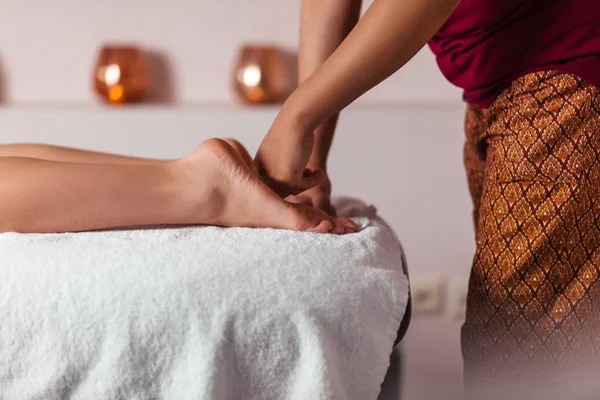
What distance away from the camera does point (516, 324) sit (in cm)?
105

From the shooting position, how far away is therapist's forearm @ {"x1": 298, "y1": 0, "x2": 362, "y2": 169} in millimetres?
1309

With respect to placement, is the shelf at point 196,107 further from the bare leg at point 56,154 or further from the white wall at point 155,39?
the bare leg at point 56,154

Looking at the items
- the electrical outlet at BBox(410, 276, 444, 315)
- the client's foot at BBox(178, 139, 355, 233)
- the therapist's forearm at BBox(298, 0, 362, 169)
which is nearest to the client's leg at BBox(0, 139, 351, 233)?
the client's foot at BBox(178, 139, 355, 233)

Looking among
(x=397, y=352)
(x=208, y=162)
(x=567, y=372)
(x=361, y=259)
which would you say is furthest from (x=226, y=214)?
(x=567, y=372)

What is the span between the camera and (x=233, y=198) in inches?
37.7

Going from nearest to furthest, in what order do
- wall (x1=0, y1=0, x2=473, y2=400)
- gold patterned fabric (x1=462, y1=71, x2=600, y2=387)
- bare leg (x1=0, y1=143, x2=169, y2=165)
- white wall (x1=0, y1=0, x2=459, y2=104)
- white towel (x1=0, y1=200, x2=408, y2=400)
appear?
1. white towel (x1=0, y1=200, x2=408, y2=400)
2. gold patterned fabric (x1=462, y1=71, x2=600, y2=387)
3. bare leg (x1=0, y1=143, x2=169, y2=165)
4. wall (x1=0, y1=0, x2=473, y2=400)
5. white wall (x1=0, y1=0, x2=459, y2=104)

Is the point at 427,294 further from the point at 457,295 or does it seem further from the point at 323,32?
the point at 323,32

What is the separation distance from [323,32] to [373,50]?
42 centimetres

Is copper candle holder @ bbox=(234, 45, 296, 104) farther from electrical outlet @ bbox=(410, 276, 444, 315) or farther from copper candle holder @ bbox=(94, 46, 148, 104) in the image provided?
electrical outlet @ bbox=(410, 276, 444, 315)

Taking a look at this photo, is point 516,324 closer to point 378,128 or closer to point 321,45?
point 321,45

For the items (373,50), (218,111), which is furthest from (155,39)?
(373,50)

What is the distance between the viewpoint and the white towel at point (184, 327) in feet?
2.42

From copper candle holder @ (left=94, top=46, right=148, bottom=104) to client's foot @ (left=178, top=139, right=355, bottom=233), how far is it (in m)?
1.31

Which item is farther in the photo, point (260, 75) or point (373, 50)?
point (260, 75)
